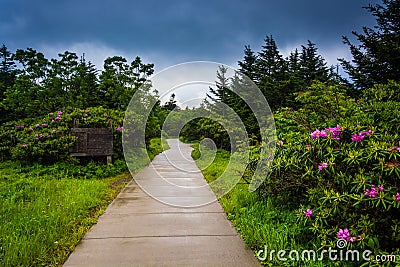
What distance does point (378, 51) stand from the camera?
694cm

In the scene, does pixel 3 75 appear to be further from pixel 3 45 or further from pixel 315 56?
pixel 315 56

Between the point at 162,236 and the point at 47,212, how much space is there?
5.05ft

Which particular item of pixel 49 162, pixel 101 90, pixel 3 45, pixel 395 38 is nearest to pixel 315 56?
pixel 395 38

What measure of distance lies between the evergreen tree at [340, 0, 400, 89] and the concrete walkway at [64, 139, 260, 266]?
18.5 ft

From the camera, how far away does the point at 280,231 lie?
2820 mm

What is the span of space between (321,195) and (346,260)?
547 mm

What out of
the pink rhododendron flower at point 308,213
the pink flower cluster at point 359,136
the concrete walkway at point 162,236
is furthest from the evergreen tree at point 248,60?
the pink rhododendron flower at point 308,213

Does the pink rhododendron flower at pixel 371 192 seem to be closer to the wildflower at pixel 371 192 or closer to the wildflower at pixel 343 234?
the wildflower at pixel 371 192

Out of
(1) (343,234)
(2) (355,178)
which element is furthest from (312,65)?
(1) (343,234)

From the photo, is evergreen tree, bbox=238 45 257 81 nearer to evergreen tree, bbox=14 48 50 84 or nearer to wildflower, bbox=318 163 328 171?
evergreen tree, bbox=14 48 50 84

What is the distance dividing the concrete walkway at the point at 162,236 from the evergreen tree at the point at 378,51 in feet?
18.5

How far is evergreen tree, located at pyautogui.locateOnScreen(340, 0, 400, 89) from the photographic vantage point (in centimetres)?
690

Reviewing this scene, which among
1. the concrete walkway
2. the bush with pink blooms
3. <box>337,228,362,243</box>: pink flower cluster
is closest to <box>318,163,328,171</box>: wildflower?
the bush with pink blooms

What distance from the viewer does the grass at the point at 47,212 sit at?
2.51 m
